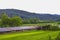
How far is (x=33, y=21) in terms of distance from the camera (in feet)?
130

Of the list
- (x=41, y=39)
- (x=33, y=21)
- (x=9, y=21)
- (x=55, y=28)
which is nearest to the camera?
(x=41, y=39)

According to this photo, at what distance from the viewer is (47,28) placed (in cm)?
2336

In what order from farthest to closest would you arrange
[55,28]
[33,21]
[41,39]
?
[33,21]
[55,28]
[41,39]

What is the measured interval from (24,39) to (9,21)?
18.1 metres

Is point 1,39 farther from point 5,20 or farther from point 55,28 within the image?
point 5,20

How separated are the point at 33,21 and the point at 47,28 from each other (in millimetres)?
16287

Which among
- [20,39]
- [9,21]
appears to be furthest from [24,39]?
[9,21]

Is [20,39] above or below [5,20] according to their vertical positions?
above

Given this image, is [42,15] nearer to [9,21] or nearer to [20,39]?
[9,21]

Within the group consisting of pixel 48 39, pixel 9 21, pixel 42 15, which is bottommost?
pixel 42 15

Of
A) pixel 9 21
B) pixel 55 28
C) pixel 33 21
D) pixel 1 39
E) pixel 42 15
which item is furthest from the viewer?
pixel 42 15

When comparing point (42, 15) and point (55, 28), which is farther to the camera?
point (42, 15)

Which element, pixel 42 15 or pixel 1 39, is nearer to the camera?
pixel 1 39

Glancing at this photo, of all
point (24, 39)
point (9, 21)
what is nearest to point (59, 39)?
point (24, 39)
